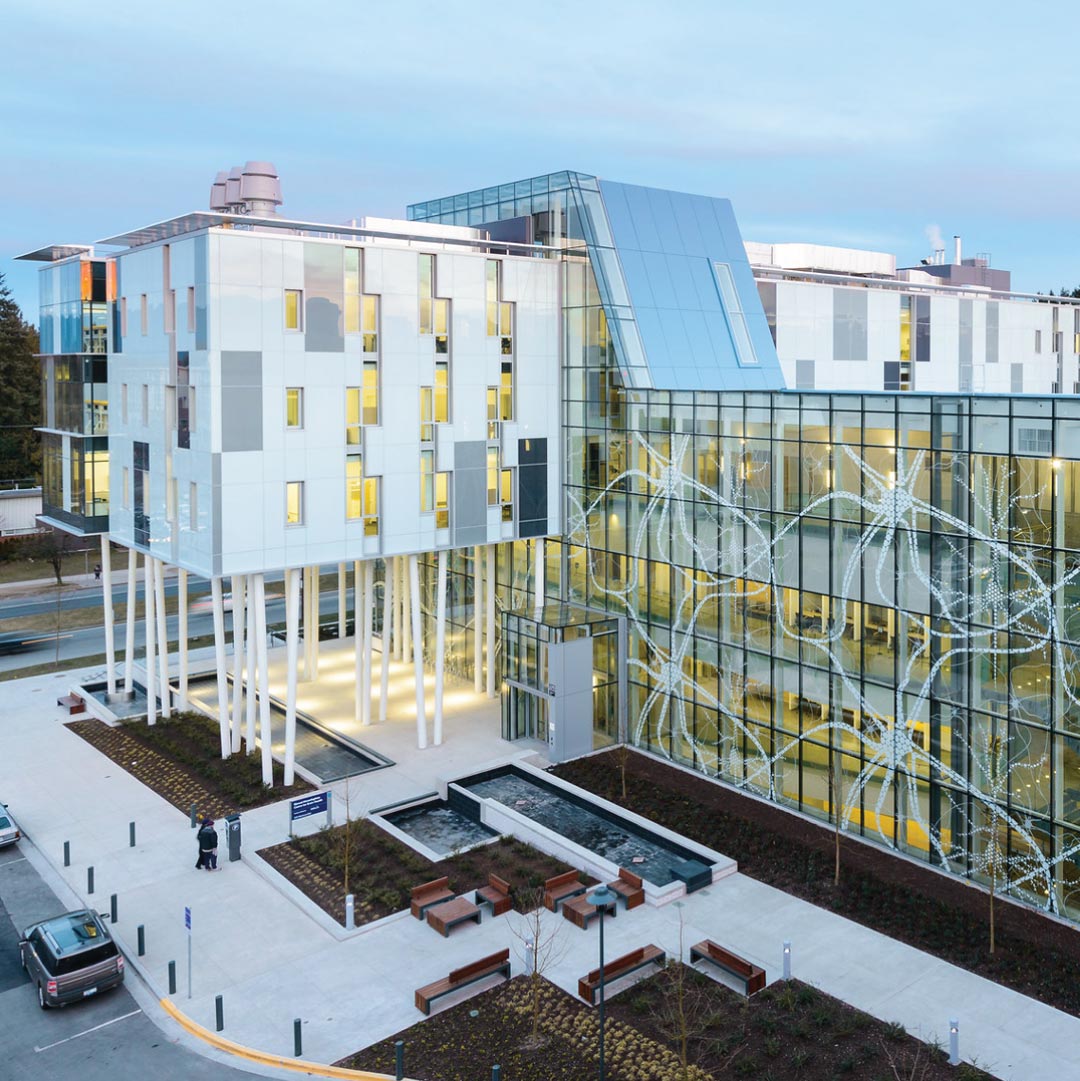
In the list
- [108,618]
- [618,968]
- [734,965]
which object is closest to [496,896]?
[618,968]

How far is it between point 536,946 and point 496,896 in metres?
5.05

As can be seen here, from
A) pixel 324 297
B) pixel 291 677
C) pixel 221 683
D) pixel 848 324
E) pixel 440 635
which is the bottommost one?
pixel 221 683

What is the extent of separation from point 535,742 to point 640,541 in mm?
7749

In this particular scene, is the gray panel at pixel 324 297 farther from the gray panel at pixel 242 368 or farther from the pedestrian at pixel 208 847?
the pedestrian at pixel 208 847

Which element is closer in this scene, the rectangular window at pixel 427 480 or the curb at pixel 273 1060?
the curb at pixel 273 1060

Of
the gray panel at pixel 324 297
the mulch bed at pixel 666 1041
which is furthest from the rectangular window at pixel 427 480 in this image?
the mulch bed at pixel 666 1041

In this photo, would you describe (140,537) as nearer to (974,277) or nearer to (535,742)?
(535,742)

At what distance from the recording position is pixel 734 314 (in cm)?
4231

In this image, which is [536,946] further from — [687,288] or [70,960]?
[687,288]

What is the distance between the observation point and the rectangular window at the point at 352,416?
35594mm

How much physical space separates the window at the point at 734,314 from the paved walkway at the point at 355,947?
67.0 feet

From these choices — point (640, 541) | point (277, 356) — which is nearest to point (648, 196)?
point (640, 541)

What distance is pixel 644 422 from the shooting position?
37562 millimetres

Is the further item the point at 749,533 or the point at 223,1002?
the point at 749,533
